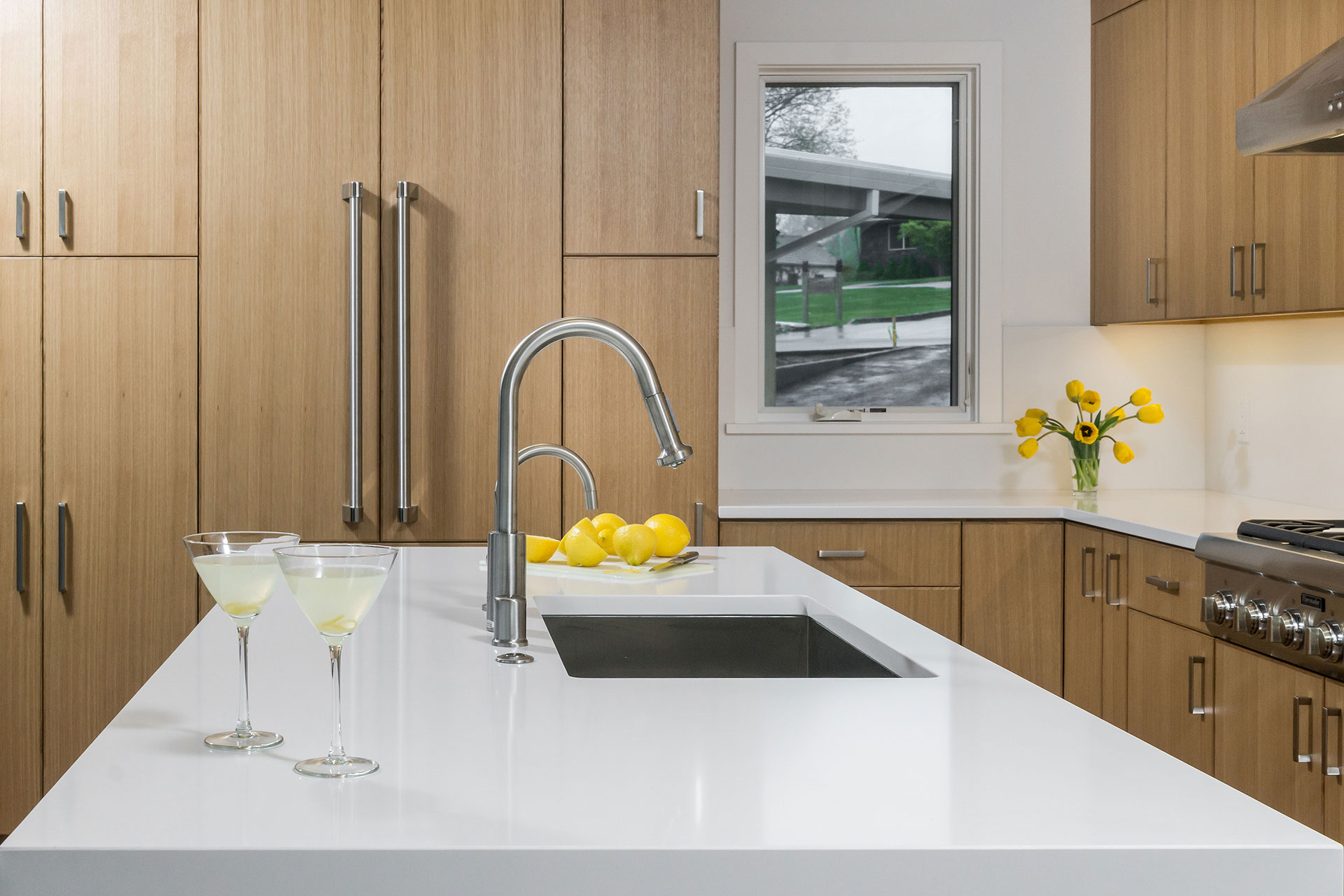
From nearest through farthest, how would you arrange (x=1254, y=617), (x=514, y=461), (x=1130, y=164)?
(x=514, y=461) < (x=1254, y=617) < (x=1130, y=164)

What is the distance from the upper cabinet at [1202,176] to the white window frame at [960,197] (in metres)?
0.32

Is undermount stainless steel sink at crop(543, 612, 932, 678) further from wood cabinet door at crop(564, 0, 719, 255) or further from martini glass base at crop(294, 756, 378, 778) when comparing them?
wood cabinet door at crop(564, 0, 719, 255)

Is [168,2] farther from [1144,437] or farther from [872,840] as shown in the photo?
[1144,437]

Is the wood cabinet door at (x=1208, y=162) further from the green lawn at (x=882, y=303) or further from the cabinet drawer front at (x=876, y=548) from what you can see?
the cabinet drawer front at (x=876, y=548)

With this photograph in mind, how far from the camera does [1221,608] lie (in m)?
2.20

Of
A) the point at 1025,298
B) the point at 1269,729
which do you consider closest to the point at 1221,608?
the point at 1269,729

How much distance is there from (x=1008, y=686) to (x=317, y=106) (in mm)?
2197

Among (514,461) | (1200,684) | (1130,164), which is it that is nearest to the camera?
(514,461)

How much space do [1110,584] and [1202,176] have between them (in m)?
1.05

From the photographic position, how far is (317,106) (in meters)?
2.63

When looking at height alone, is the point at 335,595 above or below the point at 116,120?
below

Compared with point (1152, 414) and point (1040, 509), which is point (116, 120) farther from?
point (1152, 414)

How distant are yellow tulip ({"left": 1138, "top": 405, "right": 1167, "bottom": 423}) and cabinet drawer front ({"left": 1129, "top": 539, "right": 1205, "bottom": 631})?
2.42ft

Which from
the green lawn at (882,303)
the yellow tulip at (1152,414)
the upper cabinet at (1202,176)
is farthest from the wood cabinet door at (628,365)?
the yellow tulip at (1152,414)
